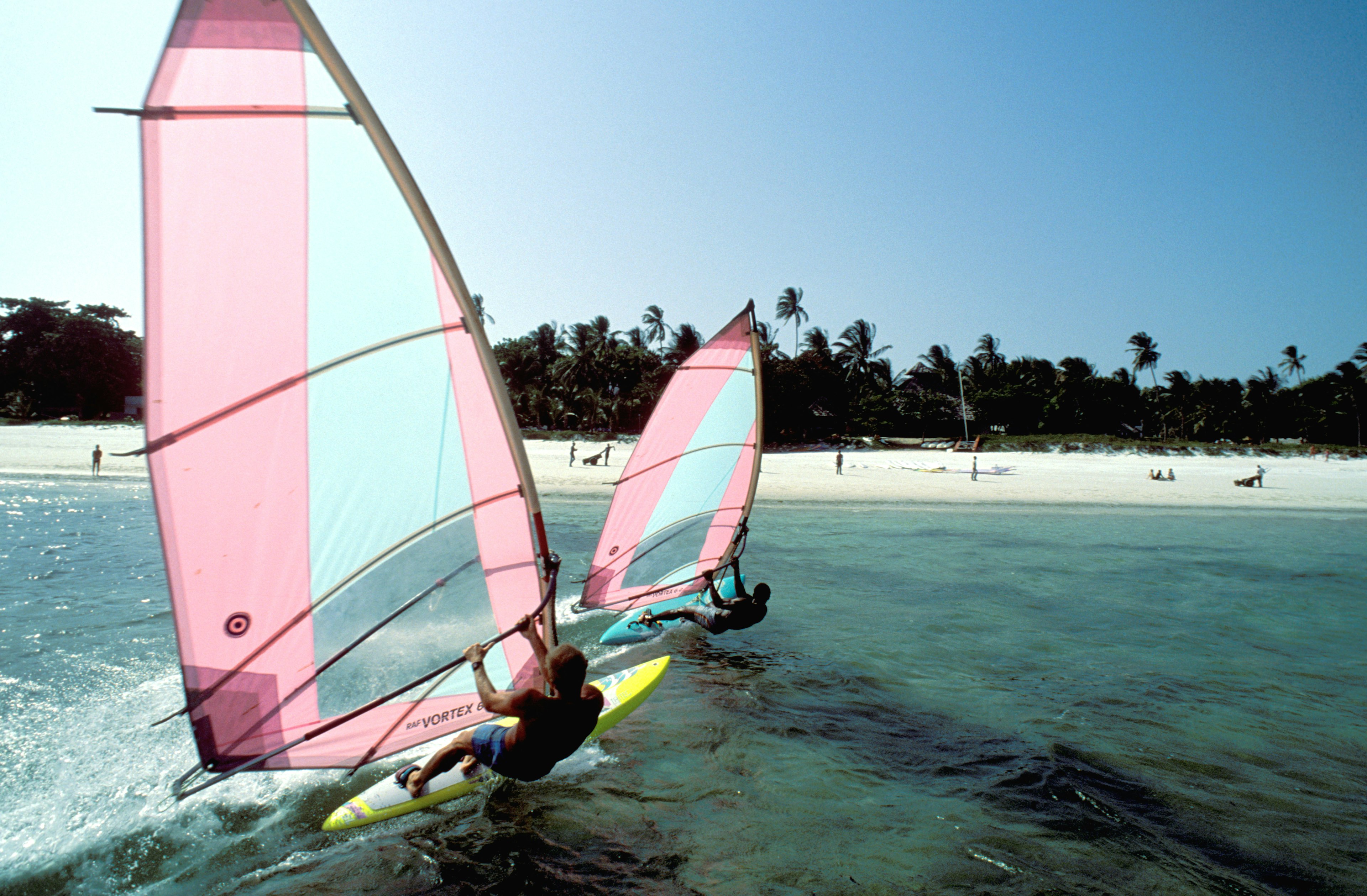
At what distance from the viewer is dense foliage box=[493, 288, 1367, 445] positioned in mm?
50156

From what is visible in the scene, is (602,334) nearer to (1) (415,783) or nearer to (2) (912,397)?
(2) (912,397)

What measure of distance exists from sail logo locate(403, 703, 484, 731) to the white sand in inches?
838

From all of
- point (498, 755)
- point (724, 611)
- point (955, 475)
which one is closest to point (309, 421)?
point (498, 755)

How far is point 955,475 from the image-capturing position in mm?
33562

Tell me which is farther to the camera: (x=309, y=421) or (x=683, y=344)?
(x=683, y=344)

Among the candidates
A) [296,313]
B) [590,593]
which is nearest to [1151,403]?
[590,593]

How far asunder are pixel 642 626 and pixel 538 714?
5061 mm

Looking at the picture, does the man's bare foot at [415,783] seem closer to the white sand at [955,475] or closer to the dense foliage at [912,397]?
the white sand at [955,475]

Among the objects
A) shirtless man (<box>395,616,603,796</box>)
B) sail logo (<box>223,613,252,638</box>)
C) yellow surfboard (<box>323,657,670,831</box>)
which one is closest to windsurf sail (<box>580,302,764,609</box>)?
yellow surfboard (<box>323,657,670,831</box>)

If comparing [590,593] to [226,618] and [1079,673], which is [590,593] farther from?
[1079,673]

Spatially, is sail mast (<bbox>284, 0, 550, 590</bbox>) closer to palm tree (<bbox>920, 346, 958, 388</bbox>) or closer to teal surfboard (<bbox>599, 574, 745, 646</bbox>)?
teal surfboard (<bbox>599, 574, 745, 646</bbox>)

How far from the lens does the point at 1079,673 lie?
859 cm

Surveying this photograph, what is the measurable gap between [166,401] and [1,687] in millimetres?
6487

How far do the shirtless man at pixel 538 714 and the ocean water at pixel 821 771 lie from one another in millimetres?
816
